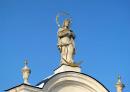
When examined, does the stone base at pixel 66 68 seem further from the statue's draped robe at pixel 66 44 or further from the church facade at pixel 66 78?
→ the statue's draped robe at pixel 66 44

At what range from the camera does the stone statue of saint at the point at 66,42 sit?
30.4m

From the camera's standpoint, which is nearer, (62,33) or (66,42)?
(66,42)

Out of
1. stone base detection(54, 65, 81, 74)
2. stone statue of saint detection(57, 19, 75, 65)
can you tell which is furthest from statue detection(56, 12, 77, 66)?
stone base detection(54, 65, 81, 74)

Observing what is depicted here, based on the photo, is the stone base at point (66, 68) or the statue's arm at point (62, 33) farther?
the statue's arm at point (62, 33)

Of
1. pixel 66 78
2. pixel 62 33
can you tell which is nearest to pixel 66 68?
pixel 66 78

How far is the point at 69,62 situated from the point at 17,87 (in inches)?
159

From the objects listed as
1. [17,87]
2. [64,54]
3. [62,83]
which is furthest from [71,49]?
[17,87]

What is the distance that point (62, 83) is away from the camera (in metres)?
28.8

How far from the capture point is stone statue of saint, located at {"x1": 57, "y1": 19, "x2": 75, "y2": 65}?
30375mm

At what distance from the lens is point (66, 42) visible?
30766mm

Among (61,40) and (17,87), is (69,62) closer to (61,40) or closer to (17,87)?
(61,40)

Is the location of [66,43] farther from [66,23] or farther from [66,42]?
[66,23]

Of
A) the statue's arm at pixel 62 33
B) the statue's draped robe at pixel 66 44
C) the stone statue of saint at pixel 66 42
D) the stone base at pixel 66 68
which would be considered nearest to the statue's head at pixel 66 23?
the stone statue of saint at pixel 66 42

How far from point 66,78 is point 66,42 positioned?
2.73m
